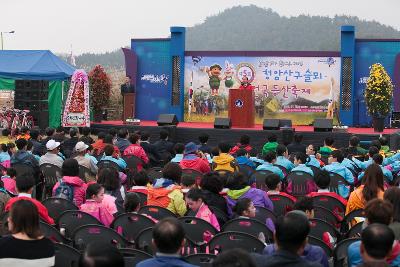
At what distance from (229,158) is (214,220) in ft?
11.1

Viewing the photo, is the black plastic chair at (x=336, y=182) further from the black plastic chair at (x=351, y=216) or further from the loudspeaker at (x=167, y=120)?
the loudspeaker at (x=167, y=120)

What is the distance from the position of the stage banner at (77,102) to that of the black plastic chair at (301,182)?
431 inches

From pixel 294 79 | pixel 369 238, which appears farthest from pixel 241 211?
pixel 294 79

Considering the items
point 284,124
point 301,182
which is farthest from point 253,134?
point 301,182

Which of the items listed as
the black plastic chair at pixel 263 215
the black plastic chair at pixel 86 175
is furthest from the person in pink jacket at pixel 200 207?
the black plastic chair at pixel 86 175

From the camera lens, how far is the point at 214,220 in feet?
19.3

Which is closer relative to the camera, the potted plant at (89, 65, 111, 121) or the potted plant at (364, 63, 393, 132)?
the potted plant at (364, 63, 393, 132)

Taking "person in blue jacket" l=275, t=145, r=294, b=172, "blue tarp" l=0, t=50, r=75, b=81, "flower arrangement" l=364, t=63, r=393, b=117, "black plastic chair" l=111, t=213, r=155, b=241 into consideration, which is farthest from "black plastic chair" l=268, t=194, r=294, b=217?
"flower arrangement" l=364, t=63, r=393, b=117

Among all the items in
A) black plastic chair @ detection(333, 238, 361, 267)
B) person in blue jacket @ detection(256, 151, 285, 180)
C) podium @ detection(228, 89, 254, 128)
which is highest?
podium @ detection(228, 89, 254, 128)

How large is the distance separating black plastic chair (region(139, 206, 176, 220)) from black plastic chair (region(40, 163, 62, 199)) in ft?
10.2

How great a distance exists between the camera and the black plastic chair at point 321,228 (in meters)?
5.36

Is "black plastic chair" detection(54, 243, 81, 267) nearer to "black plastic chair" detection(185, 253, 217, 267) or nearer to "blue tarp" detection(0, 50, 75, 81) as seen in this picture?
"black plastic chair" detection(185, 253, 217, 267)

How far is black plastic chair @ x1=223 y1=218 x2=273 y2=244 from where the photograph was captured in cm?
520

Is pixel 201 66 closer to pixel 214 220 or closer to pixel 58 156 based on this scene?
pixel 58 156
